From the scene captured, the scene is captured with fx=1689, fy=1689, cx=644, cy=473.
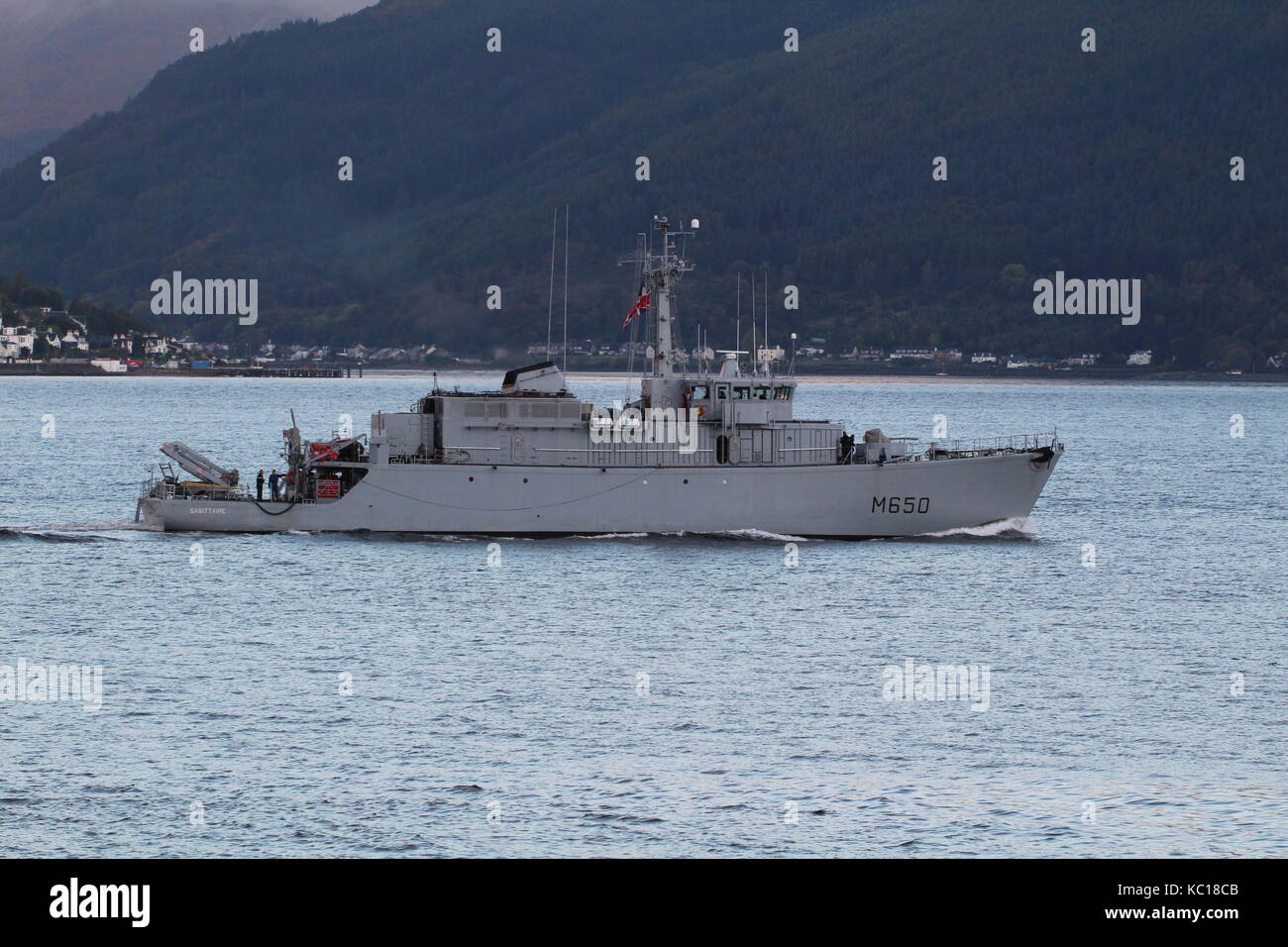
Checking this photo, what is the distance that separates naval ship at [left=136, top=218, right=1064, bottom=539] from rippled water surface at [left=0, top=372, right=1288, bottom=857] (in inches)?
37.0

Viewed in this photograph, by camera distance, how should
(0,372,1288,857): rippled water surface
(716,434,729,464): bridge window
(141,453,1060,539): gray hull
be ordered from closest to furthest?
(0,372,1288,857): rippled water surface → (141,453,1060,539): gray hull → (716,434,729,464): bridge window

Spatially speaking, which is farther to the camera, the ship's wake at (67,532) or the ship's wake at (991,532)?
the ship's wake at (67,532)

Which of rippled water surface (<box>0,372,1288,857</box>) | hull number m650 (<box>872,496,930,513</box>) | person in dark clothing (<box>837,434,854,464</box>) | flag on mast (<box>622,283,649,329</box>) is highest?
flag on mast (<box>622,283,649,329</box>)

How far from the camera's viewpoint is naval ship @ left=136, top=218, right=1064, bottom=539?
Result: 50.9 m

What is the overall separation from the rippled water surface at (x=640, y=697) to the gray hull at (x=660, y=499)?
0.75m

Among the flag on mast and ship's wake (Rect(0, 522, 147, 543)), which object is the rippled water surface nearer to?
ship's wake (Rect(0, 522, 147, 543))

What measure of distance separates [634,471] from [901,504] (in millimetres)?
8415

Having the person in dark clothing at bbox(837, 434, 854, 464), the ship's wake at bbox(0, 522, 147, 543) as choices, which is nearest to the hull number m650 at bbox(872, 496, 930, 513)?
the person in dark clothing at bbox(837, 434, 854, 464)

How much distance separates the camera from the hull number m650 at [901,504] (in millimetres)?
51906

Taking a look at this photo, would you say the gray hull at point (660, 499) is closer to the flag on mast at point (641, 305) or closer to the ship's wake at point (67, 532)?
the ship's wake at point (67, 532)

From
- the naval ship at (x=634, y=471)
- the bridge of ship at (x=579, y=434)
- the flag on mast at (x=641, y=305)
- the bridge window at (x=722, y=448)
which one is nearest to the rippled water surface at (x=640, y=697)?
the naval ship at (x=634, y=471)
